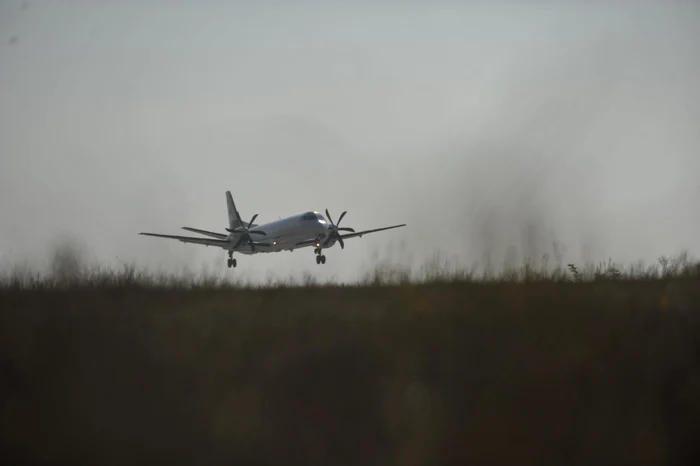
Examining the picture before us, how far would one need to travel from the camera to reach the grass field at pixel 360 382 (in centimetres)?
920

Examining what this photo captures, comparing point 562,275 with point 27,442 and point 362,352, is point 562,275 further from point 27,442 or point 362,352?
point 27,442

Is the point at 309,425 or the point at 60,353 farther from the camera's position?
the point at 60,353

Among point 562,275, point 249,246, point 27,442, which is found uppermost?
point 249,246

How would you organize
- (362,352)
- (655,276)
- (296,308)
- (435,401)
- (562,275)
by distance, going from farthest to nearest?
1. (655,276)
2. (562,275)
3. (296,308)
4. (362,352)
5. (435,401)

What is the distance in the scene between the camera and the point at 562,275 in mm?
21422

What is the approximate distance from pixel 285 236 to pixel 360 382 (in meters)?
39.1

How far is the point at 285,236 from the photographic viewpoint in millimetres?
49469

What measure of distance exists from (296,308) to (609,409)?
8.32 meters

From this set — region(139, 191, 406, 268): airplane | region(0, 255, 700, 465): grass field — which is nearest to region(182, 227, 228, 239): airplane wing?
region(139, 191, 406, 268): airplane

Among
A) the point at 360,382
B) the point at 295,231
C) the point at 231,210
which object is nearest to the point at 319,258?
the point at 295,231

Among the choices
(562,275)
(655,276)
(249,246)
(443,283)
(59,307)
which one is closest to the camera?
(59,307)

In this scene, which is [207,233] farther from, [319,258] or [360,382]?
[360,382]

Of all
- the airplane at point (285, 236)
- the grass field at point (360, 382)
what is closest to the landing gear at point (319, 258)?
the airplane at point (285, 236)

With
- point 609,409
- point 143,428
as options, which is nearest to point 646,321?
point 609,409
